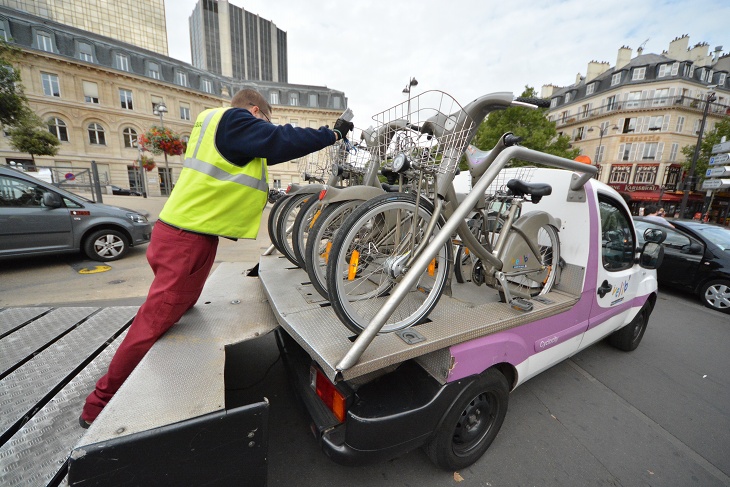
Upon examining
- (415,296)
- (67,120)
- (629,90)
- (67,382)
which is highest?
(629,90)

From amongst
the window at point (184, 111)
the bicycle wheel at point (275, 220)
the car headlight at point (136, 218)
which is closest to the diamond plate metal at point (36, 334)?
the bicycle wheel at point (275, 220)

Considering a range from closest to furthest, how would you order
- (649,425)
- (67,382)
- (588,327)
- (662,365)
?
(67,382), (649,425), (588,327), (662,365)

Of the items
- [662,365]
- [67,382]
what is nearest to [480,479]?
[67,382]

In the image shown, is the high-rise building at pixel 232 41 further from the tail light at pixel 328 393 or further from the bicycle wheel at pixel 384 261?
the tail light at pixel 328 393

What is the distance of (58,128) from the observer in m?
27.8

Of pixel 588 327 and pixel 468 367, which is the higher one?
pixel 468 367

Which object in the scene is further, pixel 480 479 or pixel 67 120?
pixel 67 120

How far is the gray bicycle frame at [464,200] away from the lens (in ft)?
4.55

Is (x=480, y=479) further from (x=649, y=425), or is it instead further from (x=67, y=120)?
(x=67, y=120)

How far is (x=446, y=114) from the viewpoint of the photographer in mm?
1950

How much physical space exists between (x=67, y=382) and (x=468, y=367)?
2434 mm

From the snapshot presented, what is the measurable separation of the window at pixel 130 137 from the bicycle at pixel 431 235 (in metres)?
37.8

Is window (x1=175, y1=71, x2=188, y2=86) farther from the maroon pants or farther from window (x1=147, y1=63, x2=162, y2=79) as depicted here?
the maroon pants

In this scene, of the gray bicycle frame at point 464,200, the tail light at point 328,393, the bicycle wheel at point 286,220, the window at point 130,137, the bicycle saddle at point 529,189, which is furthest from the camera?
the window at point 130,137
